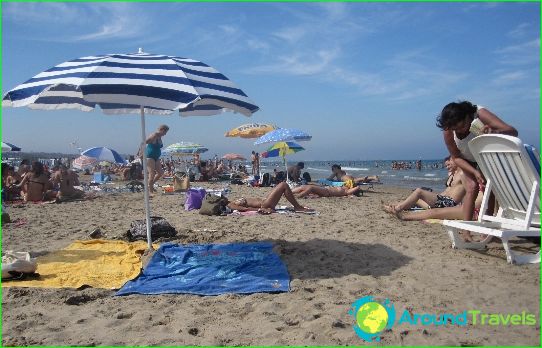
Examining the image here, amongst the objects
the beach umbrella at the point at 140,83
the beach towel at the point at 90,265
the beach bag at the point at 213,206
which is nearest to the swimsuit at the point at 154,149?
the beach bag at the point at 213,206

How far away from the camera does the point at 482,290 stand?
10.0 ft

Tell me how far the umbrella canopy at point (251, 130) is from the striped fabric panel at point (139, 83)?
35.9ft

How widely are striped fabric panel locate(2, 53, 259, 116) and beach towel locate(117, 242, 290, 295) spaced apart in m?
1.55

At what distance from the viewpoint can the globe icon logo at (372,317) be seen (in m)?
2.54

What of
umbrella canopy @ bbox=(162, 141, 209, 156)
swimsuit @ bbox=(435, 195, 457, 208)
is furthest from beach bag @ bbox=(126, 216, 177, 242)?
umbrella canopy @ bbox=(162, 141, 209, 156)

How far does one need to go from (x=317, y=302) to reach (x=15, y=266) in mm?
2746

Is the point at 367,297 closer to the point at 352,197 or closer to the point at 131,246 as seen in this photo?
the point at 131,246

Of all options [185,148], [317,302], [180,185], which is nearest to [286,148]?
[180,185]

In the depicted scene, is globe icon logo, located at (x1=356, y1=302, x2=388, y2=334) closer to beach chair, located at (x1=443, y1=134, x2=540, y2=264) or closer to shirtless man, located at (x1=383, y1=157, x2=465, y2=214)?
beach chair, located at (x1=443, y1=134, x2=540, y2=264)

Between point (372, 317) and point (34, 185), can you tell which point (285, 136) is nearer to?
point (34, 185)

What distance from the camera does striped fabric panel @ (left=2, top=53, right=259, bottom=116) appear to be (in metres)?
3.39

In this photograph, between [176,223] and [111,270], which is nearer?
[111,270]

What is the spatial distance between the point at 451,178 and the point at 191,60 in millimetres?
5053

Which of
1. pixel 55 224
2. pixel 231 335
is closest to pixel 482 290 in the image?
pixel 231 335
